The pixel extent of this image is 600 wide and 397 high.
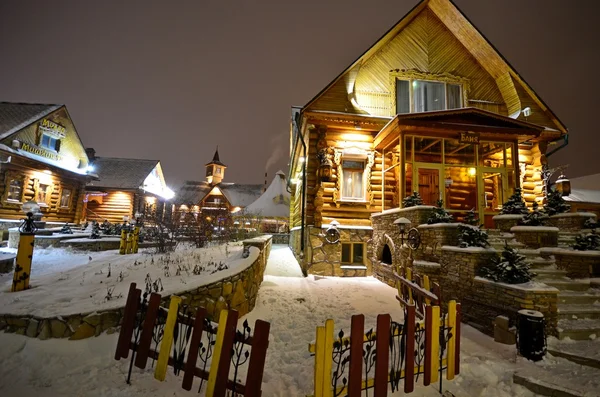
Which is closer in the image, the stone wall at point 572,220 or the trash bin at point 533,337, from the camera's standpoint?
the trash bin at point 533,337

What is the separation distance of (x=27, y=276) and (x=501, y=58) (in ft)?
62.8

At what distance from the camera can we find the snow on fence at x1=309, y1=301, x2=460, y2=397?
2912mm

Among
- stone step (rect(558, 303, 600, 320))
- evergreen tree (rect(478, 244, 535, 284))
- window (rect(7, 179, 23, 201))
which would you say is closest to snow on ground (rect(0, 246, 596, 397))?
evergreen tree (rect(478, 244, 535, 284))

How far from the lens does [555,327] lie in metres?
5.15

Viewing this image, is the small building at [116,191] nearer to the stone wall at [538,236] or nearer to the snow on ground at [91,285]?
the snow on ground at [91,285]

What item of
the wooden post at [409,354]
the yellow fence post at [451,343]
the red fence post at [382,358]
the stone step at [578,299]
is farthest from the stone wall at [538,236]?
the red fence post at [382,358]

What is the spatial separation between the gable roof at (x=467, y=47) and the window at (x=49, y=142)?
2269 centimetres

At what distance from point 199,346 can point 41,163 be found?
23.5 meters

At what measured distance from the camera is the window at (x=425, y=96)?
42.9 feet

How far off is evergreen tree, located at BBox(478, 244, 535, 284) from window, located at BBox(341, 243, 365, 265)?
539 centimetres

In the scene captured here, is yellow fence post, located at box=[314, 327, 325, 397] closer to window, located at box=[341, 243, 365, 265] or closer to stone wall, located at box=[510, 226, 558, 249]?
stone wall, located at box=[510, 226, 558, 249]

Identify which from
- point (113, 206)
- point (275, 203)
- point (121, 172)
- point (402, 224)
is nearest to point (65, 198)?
point (113, 206)

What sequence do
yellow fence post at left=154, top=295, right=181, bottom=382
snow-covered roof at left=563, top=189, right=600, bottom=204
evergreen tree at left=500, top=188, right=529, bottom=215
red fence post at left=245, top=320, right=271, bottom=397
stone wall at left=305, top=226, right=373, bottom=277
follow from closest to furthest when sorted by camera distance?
red fence post at left=245, top=320, right=271, bottom=397 → yellow fence post at left=154, top=295, right=181, bottom=382 → evergreen tree at left=500, top=188, right=529, bottom=215 → stone wall at left=305, top=226, right=373, bottom=277 → snow-covered roof at left=563, top=189, right=600, bottom=204

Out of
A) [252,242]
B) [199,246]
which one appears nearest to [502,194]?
[252,242]
